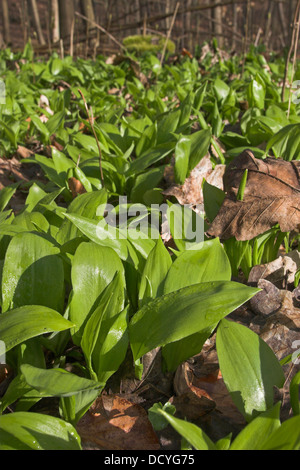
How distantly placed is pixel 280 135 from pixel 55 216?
1198 mm

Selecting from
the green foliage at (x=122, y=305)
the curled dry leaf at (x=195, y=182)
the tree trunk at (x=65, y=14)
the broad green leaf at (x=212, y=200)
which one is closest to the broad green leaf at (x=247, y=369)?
the green foliage at (x=122, y=305)

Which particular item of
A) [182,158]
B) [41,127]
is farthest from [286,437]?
[41,127]

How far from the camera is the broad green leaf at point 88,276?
1.39 m

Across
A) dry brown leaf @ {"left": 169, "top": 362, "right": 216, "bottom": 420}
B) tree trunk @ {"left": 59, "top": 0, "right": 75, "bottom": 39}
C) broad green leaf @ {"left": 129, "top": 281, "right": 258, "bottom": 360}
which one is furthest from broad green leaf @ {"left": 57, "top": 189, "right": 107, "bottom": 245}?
tree trunk @ {"left": 59, "top": 0, "right": 75, "bottom": 39}

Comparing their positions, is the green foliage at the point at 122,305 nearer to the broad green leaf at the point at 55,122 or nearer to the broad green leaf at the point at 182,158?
the broad green leaf at the point at 182,158

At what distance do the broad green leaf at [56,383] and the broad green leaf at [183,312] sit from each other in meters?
0.23

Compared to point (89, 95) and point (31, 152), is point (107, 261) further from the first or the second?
point (89, 95)

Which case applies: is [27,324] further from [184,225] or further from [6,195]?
[6,195]

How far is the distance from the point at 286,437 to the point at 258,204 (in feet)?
3.32

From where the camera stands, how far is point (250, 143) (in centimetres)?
286

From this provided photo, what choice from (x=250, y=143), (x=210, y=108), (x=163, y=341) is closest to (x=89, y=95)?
(x=210, y=108)

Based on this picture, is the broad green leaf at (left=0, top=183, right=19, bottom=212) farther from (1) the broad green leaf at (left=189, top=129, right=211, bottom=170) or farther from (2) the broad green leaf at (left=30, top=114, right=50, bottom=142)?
(2) the broad green leaf at (left=30, top=114, right=50, bottom=142)

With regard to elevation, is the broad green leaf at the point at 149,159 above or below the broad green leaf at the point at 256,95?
below

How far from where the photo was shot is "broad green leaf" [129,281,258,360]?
1180 mm
